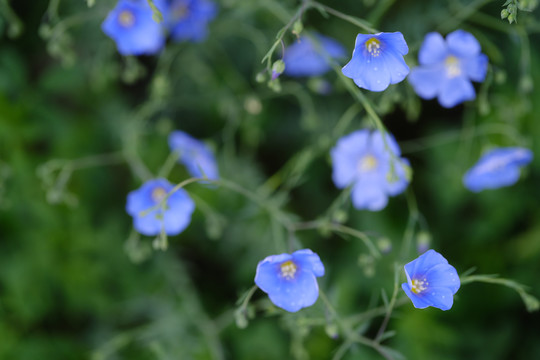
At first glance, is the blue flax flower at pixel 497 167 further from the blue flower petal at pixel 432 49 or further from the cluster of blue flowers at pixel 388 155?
the blue flower petal at pixel 432 49

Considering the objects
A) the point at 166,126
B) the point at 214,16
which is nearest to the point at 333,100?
the point at 214,16

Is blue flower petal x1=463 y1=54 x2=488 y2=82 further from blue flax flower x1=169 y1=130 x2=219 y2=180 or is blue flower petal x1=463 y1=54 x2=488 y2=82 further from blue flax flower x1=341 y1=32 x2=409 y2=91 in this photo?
blue flax flower x1=169 y1=130 x2=219 y2=180

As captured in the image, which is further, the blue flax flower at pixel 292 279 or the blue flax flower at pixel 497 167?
the blue flax flower at pixel 497 167

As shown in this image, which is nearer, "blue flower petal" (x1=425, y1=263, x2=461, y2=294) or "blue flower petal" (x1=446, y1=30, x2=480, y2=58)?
"blue flower petal" (x1=425, y1=263, x2=461, y2=294)

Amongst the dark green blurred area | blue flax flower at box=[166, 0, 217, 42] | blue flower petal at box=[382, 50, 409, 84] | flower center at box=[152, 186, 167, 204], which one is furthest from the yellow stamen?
blue flower petal at box=[382, 50, 409, 84]

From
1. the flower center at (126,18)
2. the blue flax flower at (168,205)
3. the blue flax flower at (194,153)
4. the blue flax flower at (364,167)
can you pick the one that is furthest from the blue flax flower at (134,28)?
the blue flax flower at (364,167)

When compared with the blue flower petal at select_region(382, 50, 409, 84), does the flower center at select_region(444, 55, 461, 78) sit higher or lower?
lower
